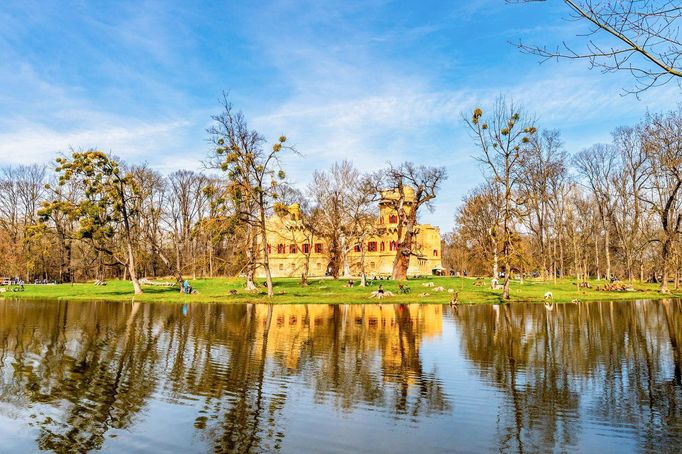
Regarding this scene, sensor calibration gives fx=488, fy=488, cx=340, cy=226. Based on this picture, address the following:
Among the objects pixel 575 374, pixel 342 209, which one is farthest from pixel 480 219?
pixel 575 374

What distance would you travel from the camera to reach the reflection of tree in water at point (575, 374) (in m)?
7.70

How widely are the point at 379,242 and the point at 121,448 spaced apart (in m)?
73.6

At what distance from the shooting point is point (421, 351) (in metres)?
15.0

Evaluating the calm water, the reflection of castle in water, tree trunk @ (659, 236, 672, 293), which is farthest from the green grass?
the calm water

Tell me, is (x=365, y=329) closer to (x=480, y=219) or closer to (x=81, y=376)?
(x=81, y=376)

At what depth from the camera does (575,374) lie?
1155 cm

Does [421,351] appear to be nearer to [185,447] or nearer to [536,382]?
[536,382]

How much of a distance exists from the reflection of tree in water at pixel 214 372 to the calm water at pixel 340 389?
0.05 m

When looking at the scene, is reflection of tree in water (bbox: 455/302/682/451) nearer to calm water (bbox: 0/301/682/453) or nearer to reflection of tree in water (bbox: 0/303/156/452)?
calm water (bbox: 0/301/682/453)

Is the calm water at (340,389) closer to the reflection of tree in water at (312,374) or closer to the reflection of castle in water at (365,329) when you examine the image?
the reflection of tree in water at (312,374)

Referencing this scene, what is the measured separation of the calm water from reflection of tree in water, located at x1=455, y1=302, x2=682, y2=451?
0.16 ft

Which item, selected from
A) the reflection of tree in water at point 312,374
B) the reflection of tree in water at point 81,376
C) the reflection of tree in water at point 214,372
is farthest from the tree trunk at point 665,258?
the reflection of tree in water at point 81,376

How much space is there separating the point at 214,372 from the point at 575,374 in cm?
858

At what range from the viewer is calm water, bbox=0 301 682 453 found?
7.19 m
